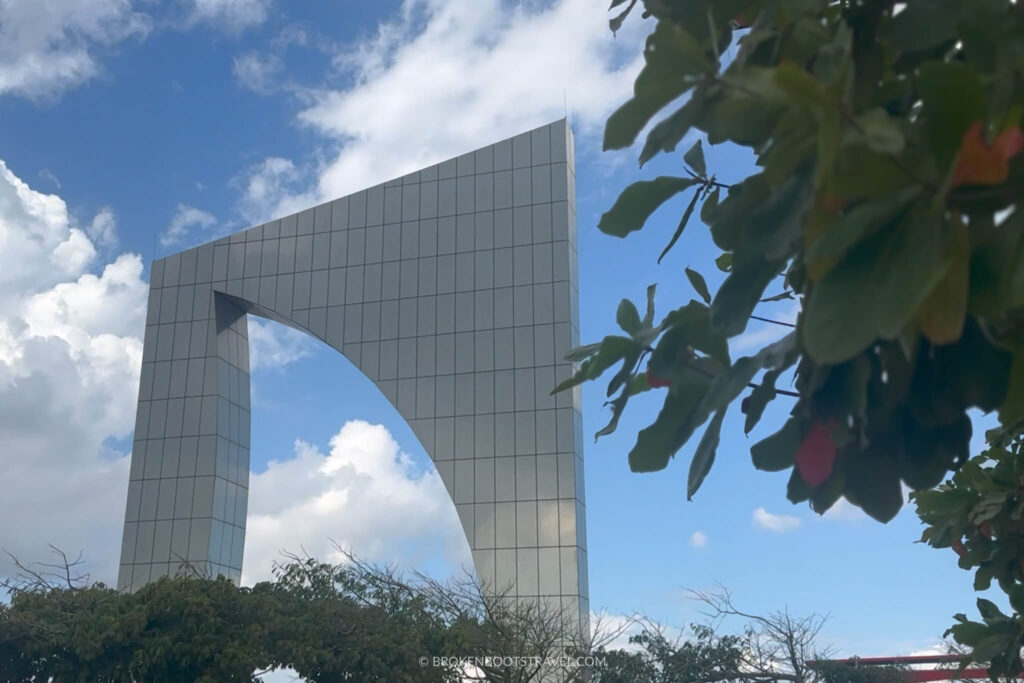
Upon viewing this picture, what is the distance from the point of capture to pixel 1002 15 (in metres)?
1.39

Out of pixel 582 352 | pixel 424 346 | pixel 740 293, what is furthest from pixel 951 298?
pixel 424 346

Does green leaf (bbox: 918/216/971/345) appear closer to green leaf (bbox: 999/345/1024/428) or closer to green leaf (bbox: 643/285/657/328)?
green leaf (bbox: 999/345/1024/428)

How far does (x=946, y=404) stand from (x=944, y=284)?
0.38 m

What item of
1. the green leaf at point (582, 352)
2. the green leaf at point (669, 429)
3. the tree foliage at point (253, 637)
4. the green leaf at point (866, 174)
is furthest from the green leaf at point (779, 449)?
the tree foliage at point (253, 637)

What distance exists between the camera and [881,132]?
1.20m

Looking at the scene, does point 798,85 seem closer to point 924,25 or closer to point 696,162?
point 924,25

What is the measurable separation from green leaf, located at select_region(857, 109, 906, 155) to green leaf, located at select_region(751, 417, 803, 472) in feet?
1.73

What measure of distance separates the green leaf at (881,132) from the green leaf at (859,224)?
0.18 ft

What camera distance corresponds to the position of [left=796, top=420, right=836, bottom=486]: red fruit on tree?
5.00 ft

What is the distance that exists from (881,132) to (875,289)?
0.17 metres

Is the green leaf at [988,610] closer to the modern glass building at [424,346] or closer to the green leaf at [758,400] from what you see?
the green leaf at [758,400]

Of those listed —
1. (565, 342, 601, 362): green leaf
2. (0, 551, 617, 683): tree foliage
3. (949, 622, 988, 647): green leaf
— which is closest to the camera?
(565, 342, 601, 362): green leaf

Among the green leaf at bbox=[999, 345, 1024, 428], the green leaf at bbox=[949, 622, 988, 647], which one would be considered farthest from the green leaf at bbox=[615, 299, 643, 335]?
the green leaf at bbox=[949, 622, 988, 647]

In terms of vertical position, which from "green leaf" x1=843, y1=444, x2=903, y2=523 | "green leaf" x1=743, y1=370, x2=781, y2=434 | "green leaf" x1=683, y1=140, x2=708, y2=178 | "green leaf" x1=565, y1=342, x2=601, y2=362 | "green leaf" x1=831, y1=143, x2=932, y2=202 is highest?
"green leaf" x1=683, y1=140, x2=708, y2=178
